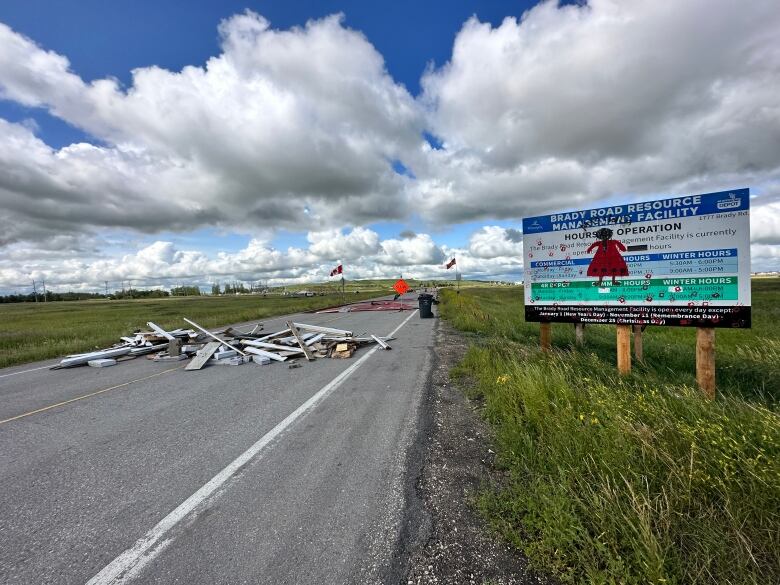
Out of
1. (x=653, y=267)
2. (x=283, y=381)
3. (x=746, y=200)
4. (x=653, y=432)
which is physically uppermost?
(x=746, y=200)

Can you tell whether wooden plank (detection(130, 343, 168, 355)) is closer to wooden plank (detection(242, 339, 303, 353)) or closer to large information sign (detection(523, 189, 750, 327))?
wooden plank (detection(242, 339, 303, 353))

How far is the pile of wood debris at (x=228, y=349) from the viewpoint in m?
9.66

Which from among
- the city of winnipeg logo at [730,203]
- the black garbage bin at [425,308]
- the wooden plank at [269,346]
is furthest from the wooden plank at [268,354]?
the black garbage bin at [425,308]

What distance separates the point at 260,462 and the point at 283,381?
12.0 ft

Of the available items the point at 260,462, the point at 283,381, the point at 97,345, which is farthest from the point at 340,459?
the point at 97,345

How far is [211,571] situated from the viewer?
8.03ft

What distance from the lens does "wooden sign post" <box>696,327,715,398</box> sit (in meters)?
5.20

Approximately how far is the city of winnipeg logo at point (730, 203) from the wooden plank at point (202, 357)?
421 inches

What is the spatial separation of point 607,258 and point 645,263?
57cm

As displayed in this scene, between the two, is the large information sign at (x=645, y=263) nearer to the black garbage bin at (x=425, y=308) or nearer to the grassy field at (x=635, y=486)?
the grassy field at (x=635, y=486)

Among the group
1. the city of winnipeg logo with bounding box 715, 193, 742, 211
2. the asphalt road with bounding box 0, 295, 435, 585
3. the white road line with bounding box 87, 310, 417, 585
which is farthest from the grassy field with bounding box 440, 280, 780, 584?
the city of winnipeg logo with bounding box 715, 193, 742, 211

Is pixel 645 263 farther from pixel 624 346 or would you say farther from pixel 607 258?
pixel 624 346

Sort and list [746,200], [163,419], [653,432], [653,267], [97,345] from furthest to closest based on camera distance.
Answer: [97,345]
[653,267]
[163,419]
[746,200]
[653,432]

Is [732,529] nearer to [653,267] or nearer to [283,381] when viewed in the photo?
[653,267]
